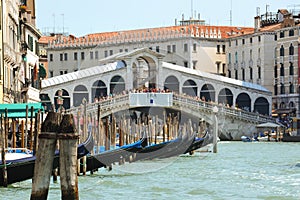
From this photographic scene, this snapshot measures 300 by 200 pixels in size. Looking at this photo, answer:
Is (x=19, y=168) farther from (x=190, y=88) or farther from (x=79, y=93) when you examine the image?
(x=190, y=88)

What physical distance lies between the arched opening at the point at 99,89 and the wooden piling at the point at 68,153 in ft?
88.5

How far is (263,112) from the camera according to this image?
119ft

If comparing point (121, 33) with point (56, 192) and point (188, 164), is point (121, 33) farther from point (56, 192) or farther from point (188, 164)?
point (56, 192)

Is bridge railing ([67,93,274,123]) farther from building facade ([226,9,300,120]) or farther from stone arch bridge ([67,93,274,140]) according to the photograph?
building facade ([226,9,300,120])

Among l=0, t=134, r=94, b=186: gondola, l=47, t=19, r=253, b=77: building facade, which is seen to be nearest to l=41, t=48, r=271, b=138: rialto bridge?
l=47, t=19, r=253, b=77: building facade

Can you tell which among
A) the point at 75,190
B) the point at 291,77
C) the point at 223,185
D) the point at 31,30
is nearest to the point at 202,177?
the point at 223,185

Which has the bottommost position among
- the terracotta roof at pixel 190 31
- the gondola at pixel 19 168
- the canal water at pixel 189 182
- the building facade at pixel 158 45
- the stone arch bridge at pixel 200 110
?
the canal water at pixel 189 182

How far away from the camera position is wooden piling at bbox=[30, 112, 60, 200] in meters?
8.34

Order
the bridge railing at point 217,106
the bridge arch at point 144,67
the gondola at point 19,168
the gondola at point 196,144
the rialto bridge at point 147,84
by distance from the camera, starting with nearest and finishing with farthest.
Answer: the gondola at point 19,168 < the gondola at point 196,144 < the bridge railing at point 217,106 < the bridge arch at point 144,67 < the rialto bridge at point 147,84

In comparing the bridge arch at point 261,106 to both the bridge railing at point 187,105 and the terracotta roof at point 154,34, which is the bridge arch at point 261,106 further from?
the terracotta roof at point 154,34

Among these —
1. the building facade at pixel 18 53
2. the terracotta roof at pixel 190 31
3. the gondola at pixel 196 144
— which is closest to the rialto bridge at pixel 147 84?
the terracotta roof at pixel 190 31

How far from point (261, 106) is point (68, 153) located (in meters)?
28.3

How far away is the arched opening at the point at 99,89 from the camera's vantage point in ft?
117

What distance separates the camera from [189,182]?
13.4m
